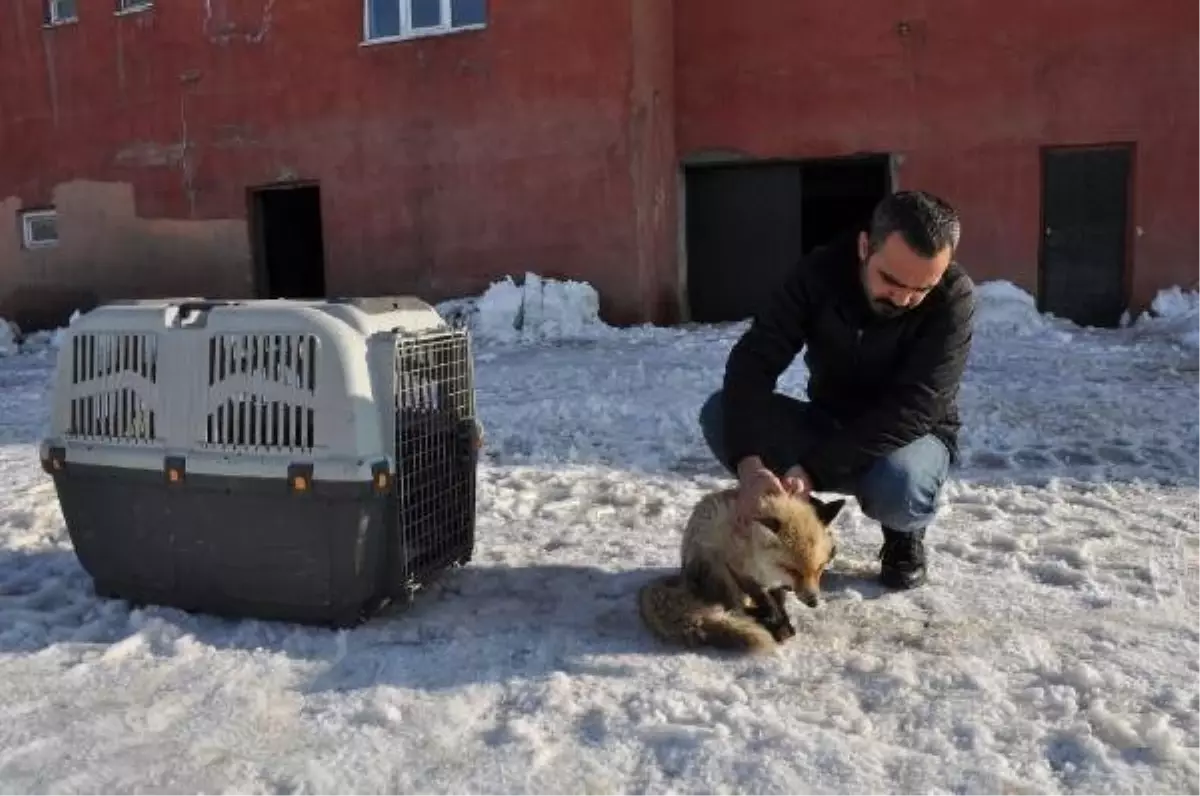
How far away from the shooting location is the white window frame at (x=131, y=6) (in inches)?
454

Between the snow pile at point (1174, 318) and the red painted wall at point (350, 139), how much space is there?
181 inches

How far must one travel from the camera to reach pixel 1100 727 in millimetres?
2123

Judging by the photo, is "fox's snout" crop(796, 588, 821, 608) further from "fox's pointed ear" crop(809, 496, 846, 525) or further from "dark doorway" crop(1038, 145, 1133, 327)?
"dark doorway" crop(1038, 145, 1133, 327)

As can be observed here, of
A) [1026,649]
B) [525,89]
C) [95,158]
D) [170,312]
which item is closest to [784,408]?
[1026,649]

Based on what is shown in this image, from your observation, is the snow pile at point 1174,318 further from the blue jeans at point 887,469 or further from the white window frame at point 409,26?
the white window frame at point 409,26

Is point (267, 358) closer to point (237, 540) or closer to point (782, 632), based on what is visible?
point (237, 540)

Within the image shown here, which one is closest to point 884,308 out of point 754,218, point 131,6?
point 754,218

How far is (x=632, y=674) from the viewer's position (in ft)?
8.05

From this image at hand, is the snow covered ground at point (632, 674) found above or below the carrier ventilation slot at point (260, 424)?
below

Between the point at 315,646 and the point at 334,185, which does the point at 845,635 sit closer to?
the point at 315,646

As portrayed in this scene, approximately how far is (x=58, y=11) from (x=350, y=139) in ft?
16.1

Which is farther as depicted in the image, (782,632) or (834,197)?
(834,197)

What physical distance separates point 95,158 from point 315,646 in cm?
1143

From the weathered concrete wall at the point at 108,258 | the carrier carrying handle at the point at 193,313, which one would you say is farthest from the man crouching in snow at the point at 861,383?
the weathered concrete wall at the point at 108,258
